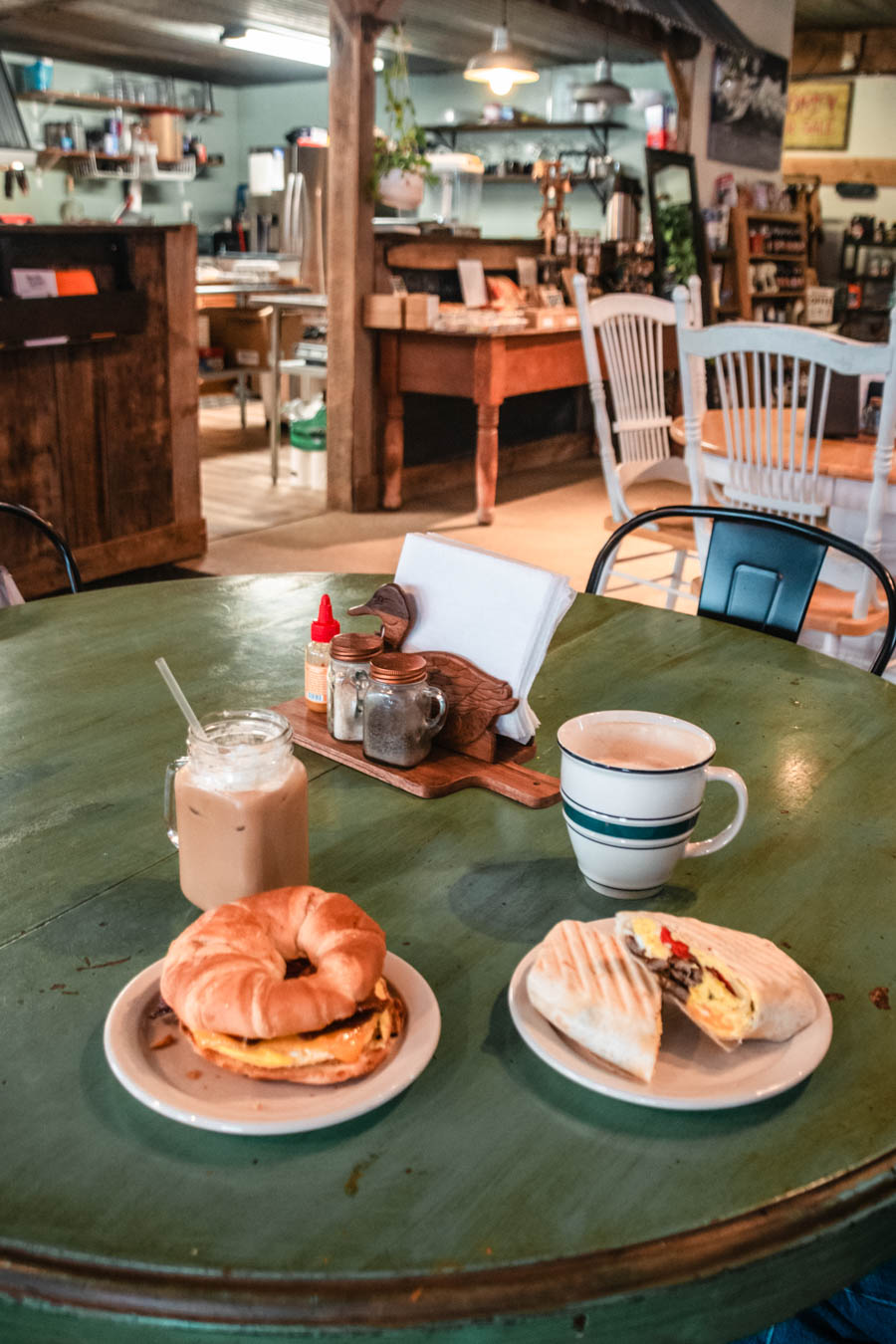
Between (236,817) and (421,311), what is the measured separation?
4.84 meters

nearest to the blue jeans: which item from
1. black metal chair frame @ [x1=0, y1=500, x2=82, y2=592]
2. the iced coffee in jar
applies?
the iced coffee in jar

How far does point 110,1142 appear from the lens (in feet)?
2.17

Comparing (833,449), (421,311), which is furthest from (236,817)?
(421,311)

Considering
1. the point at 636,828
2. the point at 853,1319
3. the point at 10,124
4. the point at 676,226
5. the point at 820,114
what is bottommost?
the point at 853,1319

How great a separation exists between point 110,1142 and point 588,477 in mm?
6532

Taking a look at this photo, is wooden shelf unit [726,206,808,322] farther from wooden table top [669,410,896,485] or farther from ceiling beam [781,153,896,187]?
wooden table top [669,410,896,485]

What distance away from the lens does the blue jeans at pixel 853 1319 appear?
1.05 metres

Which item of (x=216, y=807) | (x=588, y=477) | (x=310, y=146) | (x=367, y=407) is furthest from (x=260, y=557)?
(x=310, y=146)

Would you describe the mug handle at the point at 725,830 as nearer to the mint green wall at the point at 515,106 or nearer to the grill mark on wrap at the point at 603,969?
the grill mark on wrap at the point at 603,969

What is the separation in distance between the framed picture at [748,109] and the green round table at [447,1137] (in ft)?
25.4

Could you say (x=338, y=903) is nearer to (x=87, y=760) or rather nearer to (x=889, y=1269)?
(x=87, y=760)

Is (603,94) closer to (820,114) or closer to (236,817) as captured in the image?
(820,114)

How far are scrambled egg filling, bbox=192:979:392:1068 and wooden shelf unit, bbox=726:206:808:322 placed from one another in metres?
7.94

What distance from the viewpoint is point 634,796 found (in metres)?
0.89
